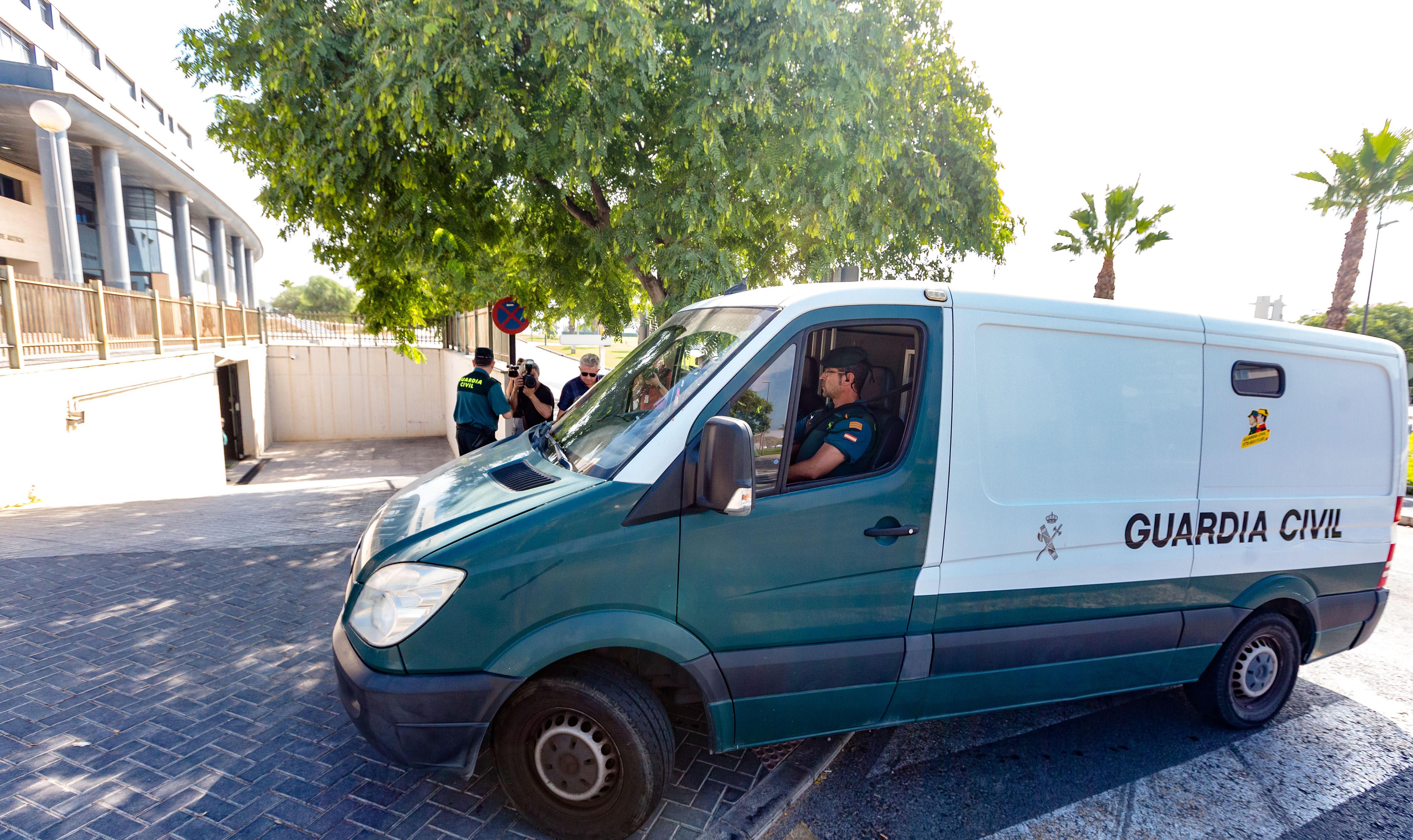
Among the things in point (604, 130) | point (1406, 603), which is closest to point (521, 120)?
point (604, 130)

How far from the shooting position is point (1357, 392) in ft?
12.8

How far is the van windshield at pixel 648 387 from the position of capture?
9.43ft

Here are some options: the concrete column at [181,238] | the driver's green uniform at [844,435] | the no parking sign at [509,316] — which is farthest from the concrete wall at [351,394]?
the driver's green uniform at [844,435]

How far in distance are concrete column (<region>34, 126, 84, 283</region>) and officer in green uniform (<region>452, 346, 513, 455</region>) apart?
20.8 m

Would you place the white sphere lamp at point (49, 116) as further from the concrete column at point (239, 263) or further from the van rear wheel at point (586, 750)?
→ the concrete column at point (239, 263)

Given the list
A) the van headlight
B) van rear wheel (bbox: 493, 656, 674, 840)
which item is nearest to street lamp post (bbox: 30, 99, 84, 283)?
the van headlight

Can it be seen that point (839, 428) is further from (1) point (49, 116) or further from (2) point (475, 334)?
(1) point (49, 116)

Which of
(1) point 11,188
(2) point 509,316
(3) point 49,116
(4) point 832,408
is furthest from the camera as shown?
(1) point 11,188

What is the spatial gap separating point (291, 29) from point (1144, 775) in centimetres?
948

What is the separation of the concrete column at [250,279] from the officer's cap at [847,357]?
63068 millimetres

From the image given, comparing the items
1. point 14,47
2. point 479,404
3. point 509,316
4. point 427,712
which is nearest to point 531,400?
point 479,404

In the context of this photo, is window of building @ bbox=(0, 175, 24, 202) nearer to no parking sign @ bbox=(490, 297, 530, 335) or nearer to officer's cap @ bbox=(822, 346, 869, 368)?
no parking sign @ bbox=(490, 297, 530, 335)

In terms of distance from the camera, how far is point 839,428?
10.1 feet

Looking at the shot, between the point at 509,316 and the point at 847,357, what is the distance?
9.19 m
